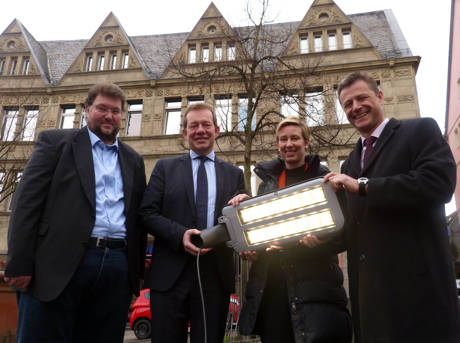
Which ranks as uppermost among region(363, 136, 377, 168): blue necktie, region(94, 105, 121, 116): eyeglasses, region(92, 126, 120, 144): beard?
region(94, 105, 121, 116): eyeglasses

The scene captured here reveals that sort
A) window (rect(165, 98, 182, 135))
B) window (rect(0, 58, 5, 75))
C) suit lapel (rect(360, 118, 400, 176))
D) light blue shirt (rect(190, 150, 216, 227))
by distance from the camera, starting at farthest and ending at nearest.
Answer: window (rect(0, 58, 5, 75)), window (rect(165, 98, 182, 135)), light blue shirt (rect(190, 150, 216, 227)), suit lapel (rect(360, 118, 400, 176))

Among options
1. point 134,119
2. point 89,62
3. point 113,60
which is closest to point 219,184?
point 134,119

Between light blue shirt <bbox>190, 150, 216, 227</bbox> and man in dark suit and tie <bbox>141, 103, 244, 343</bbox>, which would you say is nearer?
man in dark suit and tie <bbox>141, 103, 244, 343</bbox>

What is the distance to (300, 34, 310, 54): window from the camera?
16.5 meters

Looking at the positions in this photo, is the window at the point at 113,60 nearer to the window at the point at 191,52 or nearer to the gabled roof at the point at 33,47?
the gabled roof at the point at 33,47

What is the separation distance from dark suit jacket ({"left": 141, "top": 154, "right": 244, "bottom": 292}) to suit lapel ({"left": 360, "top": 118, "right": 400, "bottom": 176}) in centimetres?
99

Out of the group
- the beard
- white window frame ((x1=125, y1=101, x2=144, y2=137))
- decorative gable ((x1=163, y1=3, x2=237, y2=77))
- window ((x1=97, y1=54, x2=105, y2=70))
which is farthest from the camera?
window ((x1=97, y1=54, x2=105, y2=70))

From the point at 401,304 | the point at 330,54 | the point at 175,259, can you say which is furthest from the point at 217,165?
the point at 330,54

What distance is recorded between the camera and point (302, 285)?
2092 mm

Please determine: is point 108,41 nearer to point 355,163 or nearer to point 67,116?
point 67,116

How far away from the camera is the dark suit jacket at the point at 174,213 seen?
2.22m

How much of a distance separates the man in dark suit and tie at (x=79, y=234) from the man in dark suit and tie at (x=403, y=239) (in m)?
1.52

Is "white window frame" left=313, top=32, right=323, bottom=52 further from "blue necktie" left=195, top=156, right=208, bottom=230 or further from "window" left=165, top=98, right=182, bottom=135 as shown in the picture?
"blue necktie" left=195, top=156, right=208, bottom=230

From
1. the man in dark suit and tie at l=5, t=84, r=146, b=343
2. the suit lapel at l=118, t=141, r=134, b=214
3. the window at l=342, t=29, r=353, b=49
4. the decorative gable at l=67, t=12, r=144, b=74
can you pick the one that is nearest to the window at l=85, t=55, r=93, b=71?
the decorative gable at l=67, t=12, r=144, b=74
